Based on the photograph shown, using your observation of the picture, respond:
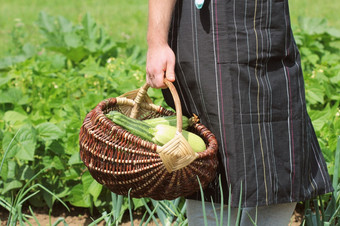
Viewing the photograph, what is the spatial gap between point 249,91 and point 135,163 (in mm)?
407

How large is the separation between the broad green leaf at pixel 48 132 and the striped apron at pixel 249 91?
3.60ft

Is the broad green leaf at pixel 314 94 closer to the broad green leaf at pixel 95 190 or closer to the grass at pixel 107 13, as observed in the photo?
the broad green leaf at pixel 95 190

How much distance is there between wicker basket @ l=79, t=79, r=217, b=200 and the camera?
61.0 inches

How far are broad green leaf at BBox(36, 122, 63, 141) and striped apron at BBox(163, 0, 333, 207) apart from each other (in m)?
1.10

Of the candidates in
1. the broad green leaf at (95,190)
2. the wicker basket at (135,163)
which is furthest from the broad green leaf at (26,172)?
the wicker basket at (135,163)

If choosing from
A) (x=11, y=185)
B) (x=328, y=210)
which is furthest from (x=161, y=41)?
(x=11, y=185)

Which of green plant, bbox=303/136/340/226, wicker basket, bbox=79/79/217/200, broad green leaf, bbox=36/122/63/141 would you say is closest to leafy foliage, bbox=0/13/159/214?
broad green leaf, bbox=36/122/63/141

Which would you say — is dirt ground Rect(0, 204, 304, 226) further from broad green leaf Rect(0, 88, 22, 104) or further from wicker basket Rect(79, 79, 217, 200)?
wicker basket Rect(79, 79, 217, 200)

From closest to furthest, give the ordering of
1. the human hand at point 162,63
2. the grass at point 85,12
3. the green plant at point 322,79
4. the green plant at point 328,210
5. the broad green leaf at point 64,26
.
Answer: the human hand at point 162,63, the green plant at point 328,210, the green plant at point 322,79, the broad green leaf at point 64,26, the grass at point 85,12

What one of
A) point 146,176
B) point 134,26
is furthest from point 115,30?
point 146,176

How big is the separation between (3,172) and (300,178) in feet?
4.78

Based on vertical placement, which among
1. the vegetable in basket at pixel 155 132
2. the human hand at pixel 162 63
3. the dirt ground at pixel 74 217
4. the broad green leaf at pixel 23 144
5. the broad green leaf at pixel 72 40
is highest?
the human hand at pixel 162 63

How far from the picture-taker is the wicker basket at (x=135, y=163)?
1.55 meters

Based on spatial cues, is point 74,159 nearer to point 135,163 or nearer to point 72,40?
point 135,163
